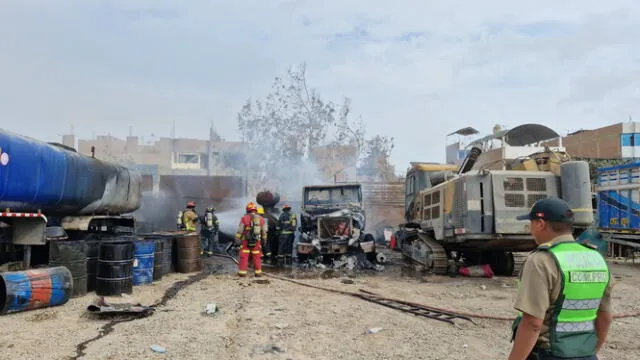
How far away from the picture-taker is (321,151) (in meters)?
32.0

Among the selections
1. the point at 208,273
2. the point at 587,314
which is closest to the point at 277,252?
the point at 208,273

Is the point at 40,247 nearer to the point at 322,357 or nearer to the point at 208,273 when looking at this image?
the point at 208,273

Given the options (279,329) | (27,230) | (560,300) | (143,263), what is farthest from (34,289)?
(560,300)

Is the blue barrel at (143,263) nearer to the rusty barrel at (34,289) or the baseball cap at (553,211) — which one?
the rusty barrel at (34,289)

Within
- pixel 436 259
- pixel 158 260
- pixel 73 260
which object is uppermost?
pixel 73 260

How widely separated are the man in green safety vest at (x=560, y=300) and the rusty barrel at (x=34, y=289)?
5985 millimetres

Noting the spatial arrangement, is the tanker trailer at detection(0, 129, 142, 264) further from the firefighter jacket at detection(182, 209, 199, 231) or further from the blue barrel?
the firefighter jacket at detection(182, 209, 199, 231)

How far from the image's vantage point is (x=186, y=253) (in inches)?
409

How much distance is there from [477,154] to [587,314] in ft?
32.8

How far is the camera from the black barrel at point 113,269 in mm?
7332

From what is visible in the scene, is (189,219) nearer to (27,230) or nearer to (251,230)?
(251,230)

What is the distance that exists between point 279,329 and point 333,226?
749 centimetres

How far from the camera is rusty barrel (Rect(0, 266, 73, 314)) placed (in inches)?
234

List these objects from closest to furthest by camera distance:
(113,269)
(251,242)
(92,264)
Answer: (113,269) < (92,264) < (251,242)
